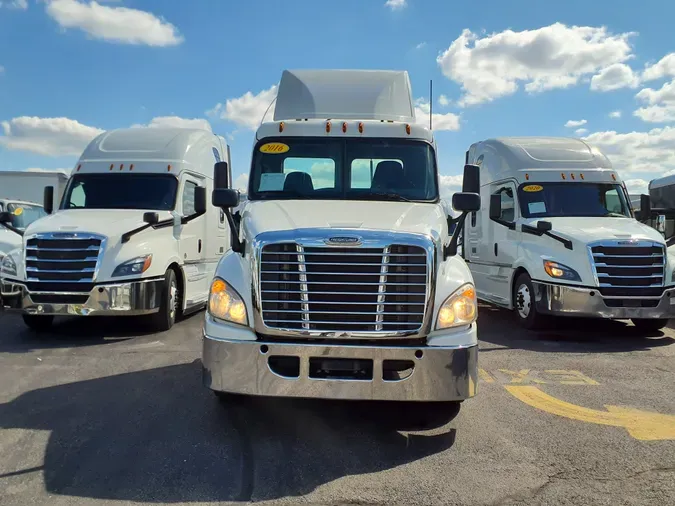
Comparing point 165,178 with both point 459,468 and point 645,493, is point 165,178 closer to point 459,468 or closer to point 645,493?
point 459,468

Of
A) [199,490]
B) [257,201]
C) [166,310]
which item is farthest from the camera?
[166,310]

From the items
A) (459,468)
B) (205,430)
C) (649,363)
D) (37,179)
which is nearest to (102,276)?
(205,430)

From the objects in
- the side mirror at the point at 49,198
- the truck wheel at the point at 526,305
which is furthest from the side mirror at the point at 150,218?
the truck wheel at the point at 526,305

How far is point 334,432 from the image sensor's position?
4449mm

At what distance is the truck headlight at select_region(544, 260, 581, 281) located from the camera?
325 inches

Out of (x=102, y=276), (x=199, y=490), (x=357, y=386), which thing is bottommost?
(x=199, y=490)

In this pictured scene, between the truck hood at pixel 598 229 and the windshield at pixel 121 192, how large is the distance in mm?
5925

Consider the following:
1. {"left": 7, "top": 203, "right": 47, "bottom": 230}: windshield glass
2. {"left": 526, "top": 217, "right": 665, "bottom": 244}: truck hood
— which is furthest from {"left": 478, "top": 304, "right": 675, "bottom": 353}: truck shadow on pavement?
{"left": 7, "top": 203, "right": 47, "bottom": 230}: windshield glass

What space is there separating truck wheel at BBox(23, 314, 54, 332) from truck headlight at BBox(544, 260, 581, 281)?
24.9 ft

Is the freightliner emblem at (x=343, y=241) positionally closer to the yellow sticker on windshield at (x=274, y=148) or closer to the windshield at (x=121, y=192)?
the yellow sticker on windshield at (x=274, y=148)

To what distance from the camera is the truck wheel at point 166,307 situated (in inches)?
325

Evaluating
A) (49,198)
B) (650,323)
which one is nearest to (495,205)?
(650,323)

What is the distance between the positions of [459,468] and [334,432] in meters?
1.07

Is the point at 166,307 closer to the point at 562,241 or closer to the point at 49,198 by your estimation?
the point at 49,198
